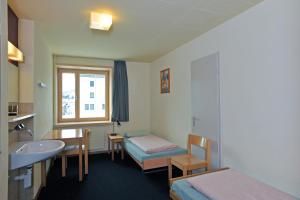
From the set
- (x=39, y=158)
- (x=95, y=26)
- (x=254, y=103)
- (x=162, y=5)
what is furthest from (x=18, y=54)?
(x=254, y=103)

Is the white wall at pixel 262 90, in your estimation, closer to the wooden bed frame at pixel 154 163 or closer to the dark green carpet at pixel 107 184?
the wooden bed frame at pixel 154 163

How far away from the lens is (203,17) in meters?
2.33

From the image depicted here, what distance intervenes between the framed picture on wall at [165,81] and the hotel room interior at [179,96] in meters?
0.05

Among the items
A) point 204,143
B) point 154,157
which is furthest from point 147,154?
point 204,143

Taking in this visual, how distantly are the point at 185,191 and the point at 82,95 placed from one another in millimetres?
3648

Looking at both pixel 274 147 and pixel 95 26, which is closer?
pixel 274 147

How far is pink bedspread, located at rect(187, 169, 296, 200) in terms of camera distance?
1592 millimetres

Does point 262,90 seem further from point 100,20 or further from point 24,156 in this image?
point 24,156

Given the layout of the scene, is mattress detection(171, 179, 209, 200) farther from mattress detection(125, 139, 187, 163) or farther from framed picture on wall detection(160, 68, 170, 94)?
framed picture on wall detection(160, 68, 170, 94)

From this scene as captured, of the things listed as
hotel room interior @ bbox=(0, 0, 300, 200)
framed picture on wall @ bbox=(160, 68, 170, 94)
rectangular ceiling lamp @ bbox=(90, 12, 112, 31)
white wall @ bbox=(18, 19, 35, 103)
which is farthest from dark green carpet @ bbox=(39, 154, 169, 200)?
rectangular ceiling lamp @ bbox=(90, 12, 112, 31)

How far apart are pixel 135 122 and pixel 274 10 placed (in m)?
3.84

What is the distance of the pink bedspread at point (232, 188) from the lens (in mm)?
1592

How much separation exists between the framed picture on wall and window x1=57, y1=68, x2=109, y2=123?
1.49m

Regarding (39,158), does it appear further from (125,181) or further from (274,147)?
(274,147)
